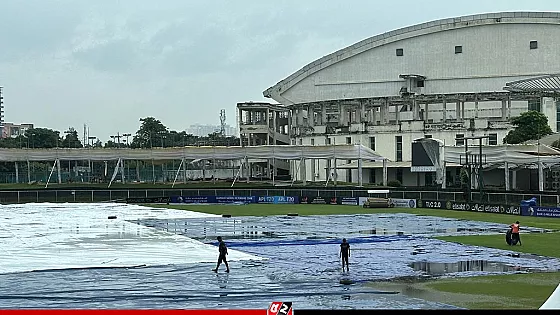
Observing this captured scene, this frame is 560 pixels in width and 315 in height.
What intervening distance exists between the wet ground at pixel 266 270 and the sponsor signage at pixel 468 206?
15.0 metres

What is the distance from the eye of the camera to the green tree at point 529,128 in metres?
109

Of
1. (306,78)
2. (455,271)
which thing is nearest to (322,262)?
(455,271)

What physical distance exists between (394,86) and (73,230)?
9123 cm

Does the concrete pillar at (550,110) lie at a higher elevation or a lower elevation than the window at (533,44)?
lower

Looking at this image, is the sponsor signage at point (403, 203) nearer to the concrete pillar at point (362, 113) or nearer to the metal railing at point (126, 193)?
the metal railing at point (126, 193)

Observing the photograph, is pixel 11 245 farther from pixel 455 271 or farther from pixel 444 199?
pixel 444 199

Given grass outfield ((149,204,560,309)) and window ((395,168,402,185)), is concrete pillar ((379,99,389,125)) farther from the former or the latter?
grass outfield ((149,204,560,309))

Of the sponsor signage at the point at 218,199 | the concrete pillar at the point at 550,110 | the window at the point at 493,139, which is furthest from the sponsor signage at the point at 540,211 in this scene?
the concrete pillar at the point at 550,110

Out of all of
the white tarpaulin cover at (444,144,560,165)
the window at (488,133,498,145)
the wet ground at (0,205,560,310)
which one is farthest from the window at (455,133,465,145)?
the wet ground at (0,205,560,310)

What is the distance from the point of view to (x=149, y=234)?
54.0m

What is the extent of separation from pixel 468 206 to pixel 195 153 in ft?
173

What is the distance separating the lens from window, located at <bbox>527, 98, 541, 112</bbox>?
12150 cm

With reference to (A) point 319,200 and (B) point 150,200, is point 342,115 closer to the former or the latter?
(A) point 319,200

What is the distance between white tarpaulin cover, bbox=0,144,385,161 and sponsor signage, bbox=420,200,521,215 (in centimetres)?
3110
